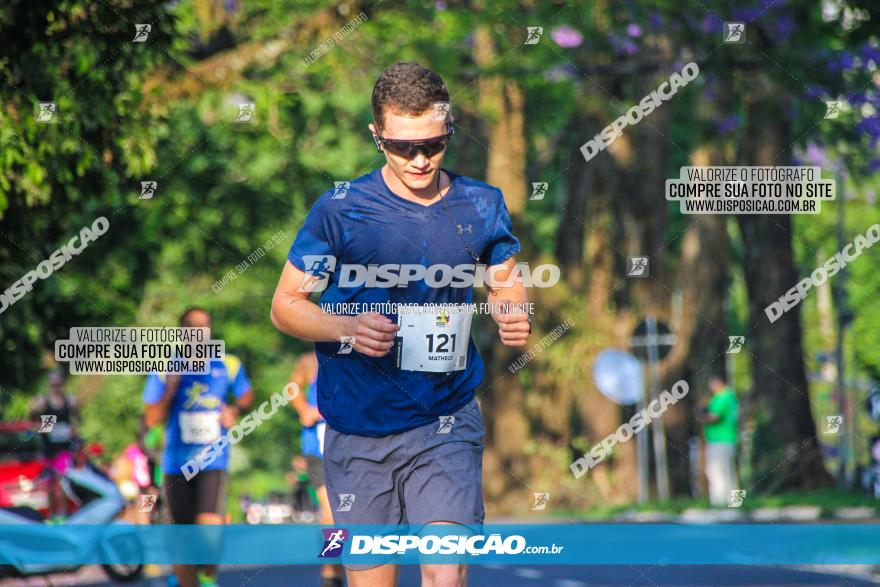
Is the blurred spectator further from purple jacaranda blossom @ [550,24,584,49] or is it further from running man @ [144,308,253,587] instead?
purple jacaranda blossom @ [550,24,584,49]

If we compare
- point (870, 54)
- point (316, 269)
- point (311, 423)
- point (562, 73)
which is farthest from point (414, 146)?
point (562, 73)

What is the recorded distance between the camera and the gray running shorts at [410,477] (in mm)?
5348

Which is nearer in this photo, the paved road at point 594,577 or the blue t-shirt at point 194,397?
the blue t-shirt at point 194,397

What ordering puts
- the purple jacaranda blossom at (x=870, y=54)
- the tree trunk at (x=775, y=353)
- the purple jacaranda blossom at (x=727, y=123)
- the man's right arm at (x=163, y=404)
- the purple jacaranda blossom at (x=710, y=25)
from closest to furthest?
1. the man's right arm at (x=163, y=404)
2. the purple jacaranda blossom at (x=870, y=54)
3. the purple jacaranda blossom at (x=710, y=25)
4. the purple jacaranda blossom at (x=727, y=123)
5. the tree trunk at (x=775, y=353)

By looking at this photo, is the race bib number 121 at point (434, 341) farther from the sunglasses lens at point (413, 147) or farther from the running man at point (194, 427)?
the running man at point (194, 427)

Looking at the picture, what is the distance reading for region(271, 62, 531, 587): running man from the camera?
17.6ft

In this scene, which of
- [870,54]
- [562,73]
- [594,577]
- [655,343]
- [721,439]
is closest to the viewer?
[594,577]

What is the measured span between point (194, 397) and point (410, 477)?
4.82 meters

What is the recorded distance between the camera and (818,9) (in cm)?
1744

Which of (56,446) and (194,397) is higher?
(194,397)

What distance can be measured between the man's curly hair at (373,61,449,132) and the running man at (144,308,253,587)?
437cm

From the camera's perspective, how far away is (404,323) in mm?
5484

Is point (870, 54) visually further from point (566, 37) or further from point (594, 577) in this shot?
point (594, 577)

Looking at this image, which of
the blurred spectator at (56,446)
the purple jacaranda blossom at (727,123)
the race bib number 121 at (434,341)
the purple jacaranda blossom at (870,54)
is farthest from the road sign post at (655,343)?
the race bib number 121 at (434,341)
